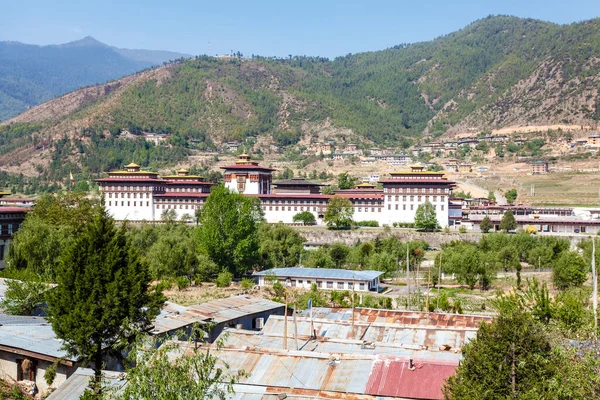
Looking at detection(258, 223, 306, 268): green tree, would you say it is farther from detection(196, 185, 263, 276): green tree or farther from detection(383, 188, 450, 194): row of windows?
detection(383, 188, 450, 194): row of windows

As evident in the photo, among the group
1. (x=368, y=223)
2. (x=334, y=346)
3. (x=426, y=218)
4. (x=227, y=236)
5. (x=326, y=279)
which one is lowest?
(x=326, y=279)

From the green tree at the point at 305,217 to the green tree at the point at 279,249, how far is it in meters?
18.7

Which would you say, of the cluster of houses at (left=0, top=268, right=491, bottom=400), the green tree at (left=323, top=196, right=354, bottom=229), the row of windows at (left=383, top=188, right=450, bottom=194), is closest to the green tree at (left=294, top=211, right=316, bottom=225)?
the green tree at (left=323, top=196, right=354, bottom=229)

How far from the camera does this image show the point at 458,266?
163ft

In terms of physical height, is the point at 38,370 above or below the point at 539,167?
below

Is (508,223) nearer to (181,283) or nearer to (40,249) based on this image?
(181,283)

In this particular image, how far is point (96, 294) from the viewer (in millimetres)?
18844

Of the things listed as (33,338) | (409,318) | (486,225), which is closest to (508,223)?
(486,225)

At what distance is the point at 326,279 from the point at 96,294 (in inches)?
1122

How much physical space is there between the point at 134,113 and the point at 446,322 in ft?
528

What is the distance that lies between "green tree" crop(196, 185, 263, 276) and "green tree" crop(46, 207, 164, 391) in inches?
1177

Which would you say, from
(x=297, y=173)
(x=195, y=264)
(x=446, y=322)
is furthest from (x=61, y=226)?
(x=297, y=173)

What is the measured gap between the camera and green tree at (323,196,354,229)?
2963 inches

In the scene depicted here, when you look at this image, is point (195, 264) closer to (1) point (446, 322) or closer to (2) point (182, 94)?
(1) point (446, 322)
